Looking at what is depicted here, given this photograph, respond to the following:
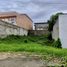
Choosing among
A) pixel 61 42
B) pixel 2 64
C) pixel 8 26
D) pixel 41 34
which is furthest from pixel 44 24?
pixel 2 64

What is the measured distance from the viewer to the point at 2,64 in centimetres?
896

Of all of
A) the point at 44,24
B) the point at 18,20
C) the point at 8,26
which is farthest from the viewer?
→ the point at 44,24

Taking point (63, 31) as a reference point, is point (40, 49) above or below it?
below

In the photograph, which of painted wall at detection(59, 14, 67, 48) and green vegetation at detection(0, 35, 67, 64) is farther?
painted wall at detection(59, 14, 67, 48)

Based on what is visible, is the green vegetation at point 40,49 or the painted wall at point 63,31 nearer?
the green vegetation at point 40,49

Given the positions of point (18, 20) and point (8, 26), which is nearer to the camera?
point (8, 26)

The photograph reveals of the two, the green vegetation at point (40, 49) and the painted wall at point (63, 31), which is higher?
the painted wall at point (63, 31)

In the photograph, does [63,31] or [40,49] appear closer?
[40,49]

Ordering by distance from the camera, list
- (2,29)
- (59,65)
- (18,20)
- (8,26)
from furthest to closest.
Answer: (18,20) → (8,26) → (2,29) → (59,65)

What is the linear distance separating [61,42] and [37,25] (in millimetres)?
44056

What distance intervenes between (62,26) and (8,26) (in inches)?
437

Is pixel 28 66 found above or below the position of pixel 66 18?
below

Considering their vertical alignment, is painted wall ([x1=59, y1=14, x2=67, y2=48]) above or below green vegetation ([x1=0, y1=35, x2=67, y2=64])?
above

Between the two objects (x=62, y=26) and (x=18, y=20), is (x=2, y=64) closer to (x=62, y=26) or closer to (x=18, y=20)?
(x=62, y=26)
